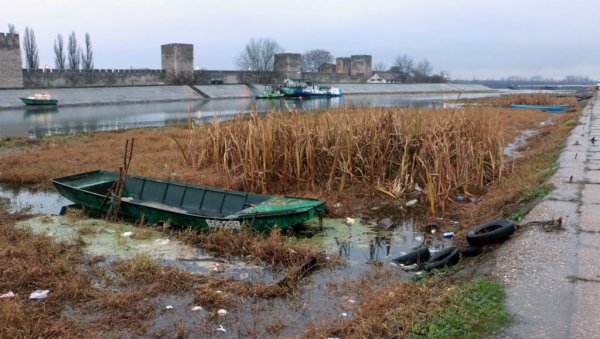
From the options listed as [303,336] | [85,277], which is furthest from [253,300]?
[85,277]

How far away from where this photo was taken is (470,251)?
19.4ft

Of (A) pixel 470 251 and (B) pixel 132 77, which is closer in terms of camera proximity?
(A) pixel 470 251

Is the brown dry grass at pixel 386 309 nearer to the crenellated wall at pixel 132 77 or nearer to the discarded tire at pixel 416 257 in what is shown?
the discarded tire at pixel 416 257

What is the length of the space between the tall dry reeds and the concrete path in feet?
7.48

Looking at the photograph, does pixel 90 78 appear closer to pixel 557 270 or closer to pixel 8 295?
pixel 8 295

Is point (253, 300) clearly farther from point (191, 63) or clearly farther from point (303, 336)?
point (191, 63)

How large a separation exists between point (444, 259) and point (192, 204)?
459 cm

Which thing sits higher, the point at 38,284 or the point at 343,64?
the point at 343,64

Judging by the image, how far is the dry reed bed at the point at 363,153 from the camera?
9547mm

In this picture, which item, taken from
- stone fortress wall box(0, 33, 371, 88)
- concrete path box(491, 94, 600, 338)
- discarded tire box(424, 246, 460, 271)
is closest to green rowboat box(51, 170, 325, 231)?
discarded tire box(424, 246, 460, 271)

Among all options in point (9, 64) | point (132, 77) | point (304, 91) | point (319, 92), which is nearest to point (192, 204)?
point (9, 64)

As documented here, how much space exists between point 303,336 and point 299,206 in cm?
330

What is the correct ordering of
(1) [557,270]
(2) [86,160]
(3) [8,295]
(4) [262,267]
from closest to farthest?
(1) [557,270], (3) [8,295], (4) [262,267], (2) [86,160]

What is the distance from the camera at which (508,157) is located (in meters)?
13.3
